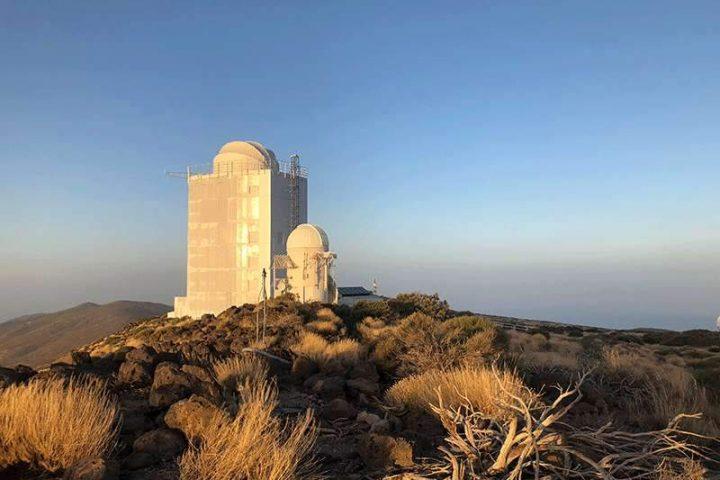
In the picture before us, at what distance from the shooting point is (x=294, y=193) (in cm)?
4138

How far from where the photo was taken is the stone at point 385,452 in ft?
13.9

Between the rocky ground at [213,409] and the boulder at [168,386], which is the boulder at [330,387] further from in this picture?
the boulder at [168,386]

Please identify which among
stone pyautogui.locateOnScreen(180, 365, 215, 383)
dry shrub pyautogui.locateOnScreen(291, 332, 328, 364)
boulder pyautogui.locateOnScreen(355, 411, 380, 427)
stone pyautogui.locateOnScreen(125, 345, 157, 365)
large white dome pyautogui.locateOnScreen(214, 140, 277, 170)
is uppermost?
large white dome pyautogui.locateOnScreen(214, 140, 277, 170)

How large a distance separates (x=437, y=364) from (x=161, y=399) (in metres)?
4.19

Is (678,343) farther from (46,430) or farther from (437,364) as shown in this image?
(46,430)

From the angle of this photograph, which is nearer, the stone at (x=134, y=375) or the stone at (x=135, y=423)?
the stone at (x=135, y=423)

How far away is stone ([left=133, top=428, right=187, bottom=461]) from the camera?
14.3ft

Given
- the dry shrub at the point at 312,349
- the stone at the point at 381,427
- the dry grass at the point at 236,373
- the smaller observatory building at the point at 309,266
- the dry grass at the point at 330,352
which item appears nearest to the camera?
the stone at the point at 381,427

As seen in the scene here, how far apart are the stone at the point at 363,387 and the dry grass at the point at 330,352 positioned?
54.1 inches

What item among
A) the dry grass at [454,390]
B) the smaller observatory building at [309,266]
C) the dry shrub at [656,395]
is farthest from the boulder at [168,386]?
the smaller observatory building at [309,266]

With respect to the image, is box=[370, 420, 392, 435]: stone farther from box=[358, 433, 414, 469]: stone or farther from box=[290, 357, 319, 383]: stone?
box=[290, 357, 319, 383]: stone

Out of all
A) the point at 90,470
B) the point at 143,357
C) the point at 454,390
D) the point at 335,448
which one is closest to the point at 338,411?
the point at 335,448

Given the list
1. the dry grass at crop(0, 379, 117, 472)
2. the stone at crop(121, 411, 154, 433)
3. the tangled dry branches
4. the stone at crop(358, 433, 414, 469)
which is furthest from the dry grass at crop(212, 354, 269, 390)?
the tangled dry branches

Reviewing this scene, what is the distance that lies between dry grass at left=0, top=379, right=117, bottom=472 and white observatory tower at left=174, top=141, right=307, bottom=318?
109 ft
